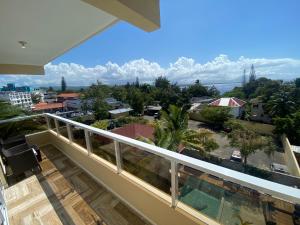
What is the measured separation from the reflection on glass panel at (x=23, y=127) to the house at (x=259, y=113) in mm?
27284

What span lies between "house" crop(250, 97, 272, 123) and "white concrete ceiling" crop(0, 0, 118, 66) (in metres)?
27.5

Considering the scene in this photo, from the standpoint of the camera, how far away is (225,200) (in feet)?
4.16

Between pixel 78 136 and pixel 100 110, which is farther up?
pixel 78 136

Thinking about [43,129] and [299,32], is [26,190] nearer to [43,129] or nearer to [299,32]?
[43,129]

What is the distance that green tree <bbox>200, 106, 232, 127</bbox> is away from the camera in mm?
20078

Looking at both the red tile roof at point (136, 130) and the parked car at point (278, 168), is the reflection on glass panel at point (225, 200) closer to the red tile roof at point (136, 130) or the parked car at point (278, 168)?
the red tile roof at point (136, 130)

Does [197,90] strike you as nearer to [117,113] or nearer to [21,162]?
[117,113]

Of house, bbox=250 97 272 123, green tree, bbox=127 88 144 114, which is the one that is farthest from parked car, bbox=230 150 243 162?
green tree, bbox=127 88 144 114

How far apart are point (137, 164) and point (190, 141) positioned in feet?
13.4

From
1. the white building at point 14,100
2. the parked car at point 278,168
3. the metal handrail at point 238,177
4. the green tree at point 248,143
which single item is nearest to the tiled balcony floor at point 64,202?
the metal handrail at point 238,177

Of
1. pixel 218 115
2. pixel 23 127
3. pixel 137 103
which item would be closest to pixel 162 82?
pixel 137 103

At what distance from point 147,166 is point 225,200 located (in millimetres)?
868

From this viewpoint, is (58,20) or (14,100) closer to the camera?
(58,20)

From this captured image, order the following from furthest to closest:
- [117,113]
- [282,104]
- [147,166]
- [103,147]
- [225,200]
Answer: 1. [117,113]
2. [282,104]
3. [103,147]
4. [147,166]
5. [225,200]
